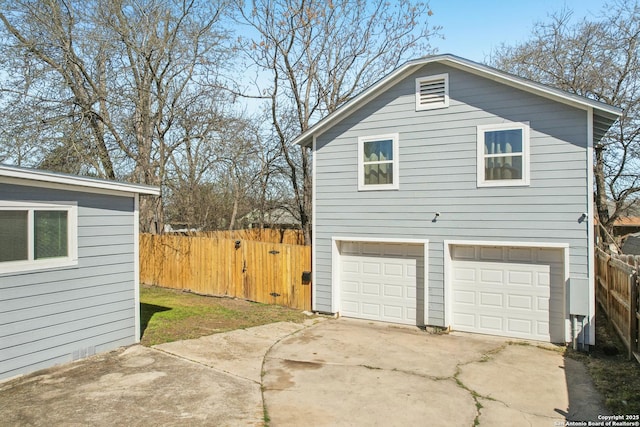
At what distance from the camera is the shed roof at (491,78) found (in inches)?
310

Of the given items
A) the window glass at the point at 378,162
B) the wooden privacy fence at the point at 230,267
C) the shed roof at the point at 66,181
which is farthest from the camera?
the wooden privacy fence at the point at 230,267

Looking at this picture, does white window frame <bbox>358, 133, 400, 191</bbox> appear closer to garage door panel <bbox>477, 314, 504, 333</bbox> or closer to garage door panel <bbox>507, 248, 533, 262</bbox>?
garage door panel <bbox>507, 248, 533, 262</bbox>

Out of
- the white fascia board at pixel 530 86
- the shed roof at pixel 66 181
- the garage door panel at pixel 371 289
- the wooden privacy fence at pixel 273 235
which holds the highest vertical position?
the white fascia board at pixel 530 86

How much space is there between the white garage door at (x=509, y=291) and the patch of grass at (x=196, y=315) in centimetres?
378

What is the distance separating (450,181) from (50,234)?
291 inches

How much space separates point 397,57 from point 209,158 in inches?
343

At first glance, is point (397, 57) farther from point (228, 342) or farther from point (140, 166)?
point (228, 342)

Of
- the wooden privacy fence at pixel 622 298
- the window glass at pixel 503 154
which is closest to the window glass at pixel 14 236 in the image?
the window glass at pixel 503 154

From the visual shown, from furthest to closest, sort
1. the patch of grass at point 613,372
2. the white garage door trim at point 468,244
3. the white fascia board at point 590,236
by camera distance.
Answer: the white garage door trim at point 468,244 → the white fascia board at point 590,236 → the patch of grass at point 613,372

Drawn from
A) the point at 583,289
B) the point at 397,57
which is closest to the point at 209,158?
the point at 397,57

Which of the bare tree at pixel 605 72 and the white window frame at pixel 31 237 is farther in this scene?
the bare tree at pixel 605 72

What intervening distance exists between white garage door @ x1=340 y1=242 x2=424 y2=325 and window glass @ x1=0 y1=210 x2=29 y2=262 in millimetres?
6516

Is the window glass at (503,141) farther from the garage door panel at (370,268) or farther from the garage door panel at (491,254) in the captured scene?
the garage door panel at (370,268)

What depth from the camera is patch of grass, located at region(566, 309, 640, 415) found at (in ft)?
17.7
